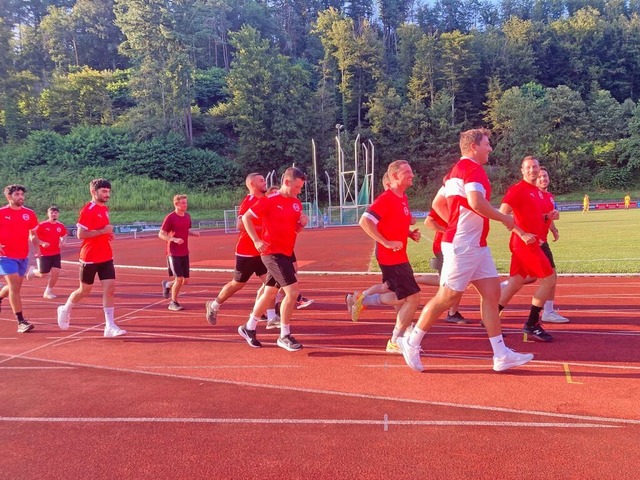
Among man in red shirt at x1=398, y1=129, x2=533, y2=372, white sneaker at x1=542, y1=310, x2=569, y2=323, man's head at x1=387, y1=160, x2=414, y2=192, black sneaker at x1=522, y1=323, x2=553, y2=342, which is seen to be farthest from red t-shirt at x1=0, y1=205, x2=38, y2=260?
white sneaker at x1=542, y1=310, x2=569, y2=323

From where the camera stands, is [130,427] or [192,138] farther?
[192,138]

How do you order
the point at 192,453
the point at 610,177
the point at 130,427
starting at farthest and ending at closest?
1. the point at 610,177
2. the point at 130,427
3. the point at 192,453

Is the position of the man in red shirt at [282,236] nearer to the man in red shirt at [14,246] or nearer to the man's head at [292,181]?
the man's head at [292,181]

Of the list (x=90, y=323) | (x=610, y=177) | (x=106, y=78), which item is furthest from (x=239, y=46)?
(x=90, y=323)

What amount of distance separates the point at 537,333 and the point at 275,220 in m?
3.29

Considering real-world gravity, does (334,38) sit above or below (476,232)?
above

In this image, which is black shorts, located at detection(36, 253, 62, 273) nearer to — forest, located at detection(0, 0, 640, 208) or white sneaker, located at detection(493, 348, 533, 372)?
white sneaker, located at detection(493, 348, 533, 372)

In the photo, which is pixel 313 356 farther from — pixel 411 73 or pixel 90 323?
pixel 411 73

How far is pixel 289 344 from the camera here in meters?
6.25

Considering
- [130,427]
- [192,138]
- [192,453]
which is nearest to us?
[192,453]

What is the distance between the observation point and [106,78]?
66.4m

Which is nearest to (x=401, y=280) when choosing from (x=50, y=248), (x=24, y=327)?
(x=24, y=327)

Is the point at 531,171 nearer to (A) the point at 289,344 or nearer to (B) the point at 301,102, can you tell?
(A) the point at 289,344

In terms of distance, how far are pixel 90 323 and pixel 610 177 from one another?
61591 millimetres
